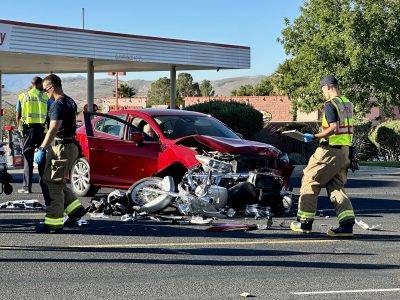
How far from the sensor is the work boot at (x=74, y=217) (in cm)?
1012

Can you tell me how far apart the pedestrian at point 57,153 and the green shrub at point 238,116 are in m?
14.2

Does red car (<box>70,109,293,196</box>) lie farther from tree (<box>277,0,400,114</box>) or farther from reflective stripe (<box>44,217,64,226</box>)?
tree (<box>277,0,400,114</box>)

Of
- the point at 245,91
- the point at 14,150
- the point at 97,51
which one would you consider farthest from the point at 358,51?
the point at 245,91

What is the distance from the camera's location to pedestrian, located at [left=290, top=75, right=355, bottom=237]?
963cm

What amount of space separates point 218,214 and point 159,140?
6.33 ft

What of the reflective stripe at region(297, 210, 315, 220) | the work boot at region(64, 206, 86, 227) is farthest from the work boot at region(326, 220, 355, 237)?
the work boot at region(64, 206, 86, 227)

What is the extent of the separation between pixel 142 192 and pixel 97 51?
19378 mm

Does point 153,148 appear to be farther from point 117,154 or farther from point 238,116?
point 238,116

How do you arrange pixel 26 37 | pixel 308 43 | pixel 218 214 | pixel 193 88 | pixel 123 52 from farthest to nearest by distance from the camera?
pixel 193 88 → pixel 308 43 → pixel 123 52 → pixel 26 37 → pixel 218 214

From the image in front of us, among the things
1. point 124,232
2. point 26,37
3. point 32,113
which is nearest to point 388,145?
point 26,37

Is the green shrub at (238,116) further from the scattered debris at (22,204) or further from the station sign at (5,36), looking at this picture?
the scattered debris at (22,204)

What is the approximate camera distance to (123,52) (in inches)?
1232

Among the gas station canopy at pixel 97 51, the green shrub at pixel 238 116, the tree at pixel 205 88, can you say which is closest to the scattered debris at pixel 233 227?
the green shrub at pixel 238 116

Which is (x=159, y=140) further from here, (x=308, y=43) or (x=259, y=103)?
(x=259, y=103)
